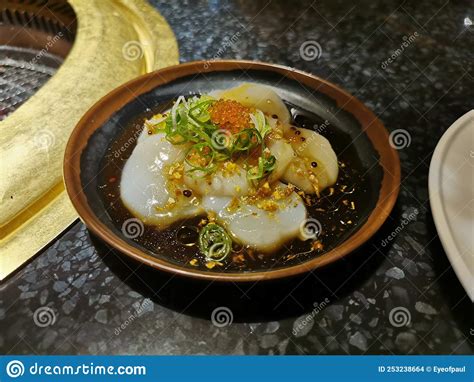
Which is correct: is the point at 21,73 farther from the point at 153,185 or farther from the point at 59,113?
the point at 153,185

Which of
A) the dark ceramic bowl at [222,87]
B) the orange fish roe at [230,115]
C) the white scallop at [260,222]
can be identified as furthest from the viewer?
the orange fish roe at [230,115]

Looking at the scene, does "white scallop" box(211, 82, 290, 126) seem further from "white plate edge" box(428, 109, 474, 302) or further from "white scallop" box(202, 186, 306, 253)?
"white plate edge" box(428, 109, 474, 302)

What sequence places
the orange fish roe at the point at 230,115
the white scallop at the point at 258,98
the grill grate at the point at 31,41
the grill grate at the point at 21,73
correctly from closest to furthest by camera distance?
the orange fish roe at the point at 230,115 → the white scallop at the point at 258,98 → the grill grate at the point at 21,73 → the grill grate at the point at 31,41

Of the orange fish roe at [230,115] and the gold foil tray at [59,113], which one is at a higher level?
the orange fish roe at [230,115]

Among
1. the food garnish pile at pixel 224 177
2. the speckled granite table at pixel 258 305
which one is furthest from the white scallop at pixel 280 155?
the speckled granite table at pixel 258 305

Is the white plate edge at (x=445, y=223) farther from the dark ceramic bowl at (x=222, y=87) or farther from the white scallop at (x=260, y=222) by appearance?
the white scallop at (x=260, y=222)

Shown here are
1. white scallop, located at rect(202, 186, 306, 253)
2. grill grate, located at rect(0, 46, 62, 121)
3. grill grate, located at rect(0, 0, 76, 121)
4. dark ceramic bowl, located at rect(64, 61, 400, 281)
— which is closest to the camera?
dark ceramic bowl, located at rect(64, 61, 400, 281)

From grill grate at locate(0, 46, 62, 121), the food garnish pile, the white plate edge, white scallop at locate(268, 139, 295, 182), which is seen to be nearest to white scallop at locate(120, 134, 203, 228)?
the food garnish pile
